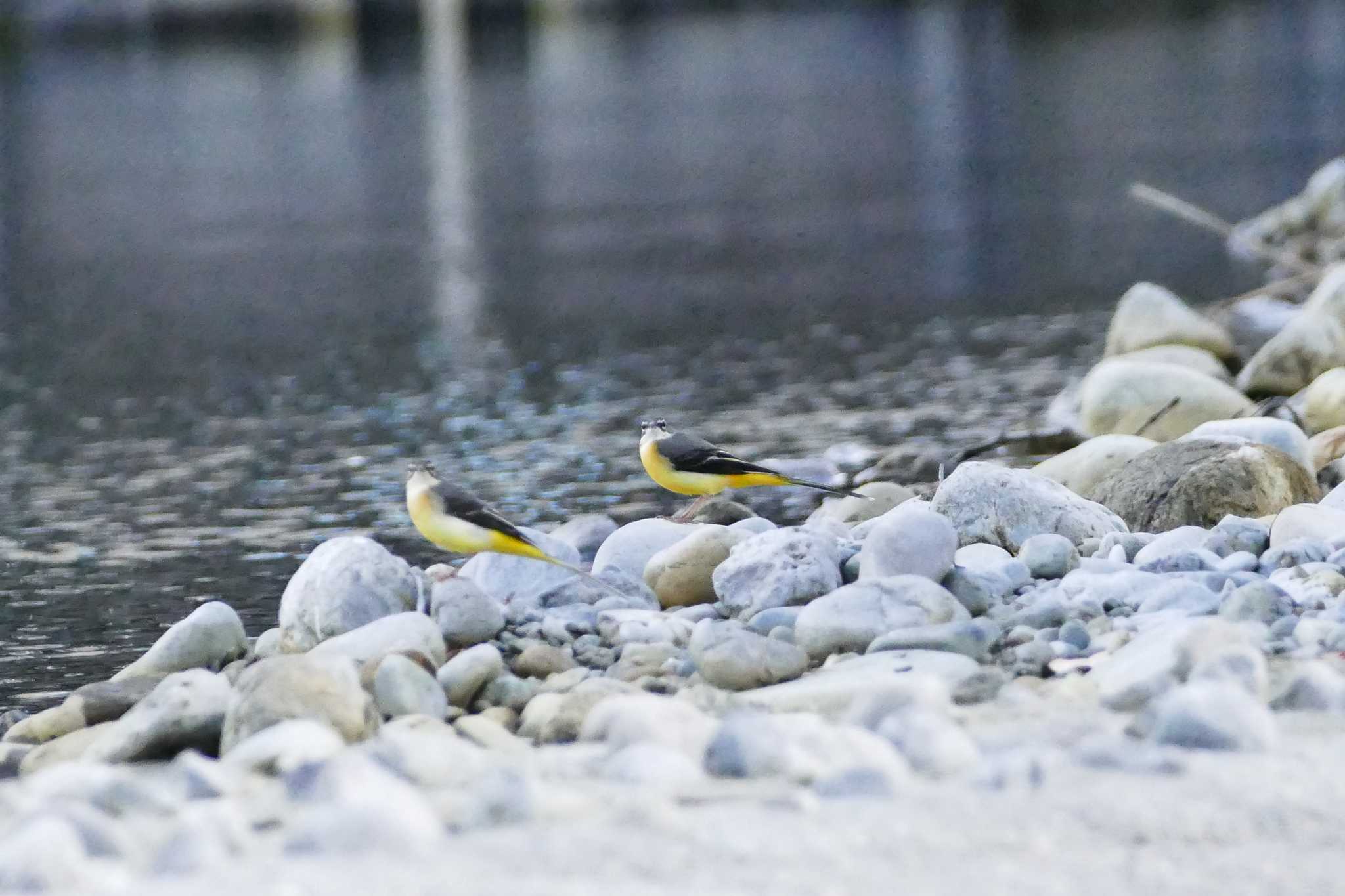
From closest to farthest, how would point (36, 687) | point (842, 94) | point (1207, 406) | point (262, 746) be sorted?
point (262, 746) < point (36, 687) < point (1207, 406) < point (842, 94)

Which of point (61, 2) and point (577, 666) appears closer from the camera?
point (577, 666)

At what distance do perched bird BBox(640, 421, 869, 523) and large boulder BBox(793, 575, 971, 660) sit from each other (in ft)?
5.32

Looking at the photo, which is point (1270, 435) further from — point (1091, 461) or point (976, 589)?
point (976, 589)

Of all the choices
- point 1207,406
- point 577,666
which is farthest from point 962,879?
point 1207,406

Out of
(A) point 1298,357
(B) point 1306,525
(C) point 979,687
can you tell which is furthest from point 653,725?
(A) point 1298,357

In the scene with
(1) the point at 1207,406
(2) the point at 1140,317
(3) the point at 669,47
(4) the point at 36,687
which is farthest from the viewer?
(3) the point at 669,47

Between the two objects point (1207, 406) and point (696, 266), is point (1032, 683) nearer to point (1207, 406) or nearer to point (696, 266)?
point (1207, 406)

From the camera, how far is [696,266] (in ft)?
67.8

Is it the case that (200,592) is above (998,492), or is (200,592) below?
below

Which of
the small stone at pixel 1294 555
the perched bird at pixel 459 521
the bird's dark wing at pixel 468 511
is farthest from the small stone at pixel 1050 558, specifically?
the bird's dark wing at pixel 468 511

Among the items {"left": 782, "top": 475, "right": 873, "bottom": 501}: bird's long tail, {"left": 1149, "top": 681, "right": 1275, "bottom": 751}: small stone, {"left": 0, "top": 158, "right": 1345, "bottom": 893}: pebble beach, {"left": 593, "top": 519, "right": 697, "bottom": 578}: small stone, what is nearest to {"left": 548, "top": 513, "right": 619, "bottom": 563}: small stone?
{"left": 0, "top": 158, "right": 1345, "bottom": 893}: pebble beach

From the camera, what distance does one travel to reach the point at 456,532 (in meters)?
6.58

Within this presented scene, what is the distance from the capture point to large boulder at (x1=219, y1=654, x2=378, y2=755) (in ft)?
16.9

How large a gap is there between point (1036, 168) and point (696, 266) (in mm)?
11216
